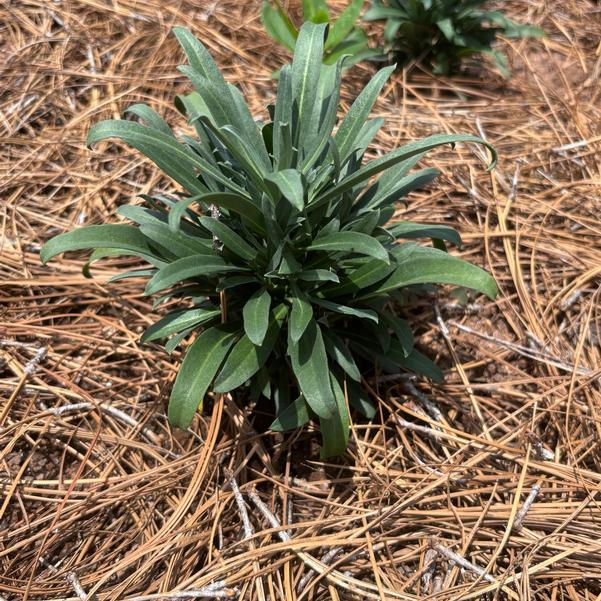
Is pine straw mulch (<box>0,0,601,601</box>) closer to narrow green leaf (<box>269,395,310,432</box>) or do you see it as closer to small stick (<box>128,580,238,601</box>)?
small stick (<box>128,580,238,601</box>)

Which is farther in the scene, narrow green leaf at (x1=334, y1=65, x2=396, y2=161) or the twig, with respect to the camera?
the twig

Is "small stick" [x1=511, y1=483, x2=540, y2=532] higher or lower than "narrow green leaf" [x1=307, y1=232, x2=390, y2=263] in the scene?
lower

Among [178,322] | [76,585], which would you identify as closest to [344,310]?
[178,322]

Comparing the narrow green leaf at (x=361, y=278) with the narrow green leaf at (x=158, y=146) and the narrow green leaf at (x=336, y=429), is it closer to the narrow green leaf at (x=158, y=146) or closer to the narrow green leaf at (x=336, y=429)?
the narrow green leaf at (x=336, y=429)

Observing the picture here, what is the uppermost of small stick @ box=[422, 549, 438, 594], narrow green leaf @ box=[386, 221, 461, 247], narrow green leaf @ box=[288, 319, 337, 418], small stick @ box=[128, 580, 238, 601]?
narrow green leaf @ box=[386, 221, 461, 247]

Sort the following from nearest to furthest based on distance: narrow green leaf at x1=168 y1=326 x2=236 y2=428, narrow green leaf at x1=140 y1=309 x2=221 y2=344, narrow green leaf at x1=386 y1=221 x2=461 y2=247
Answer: narrow green leaf at x1=168 y1=326 x2=236 y2=428 → narrow green leaf at x1=140 y1=309 x2=221 y2=344 → narrow green leaf at x1=386 y1=221 x2=461 y2=247

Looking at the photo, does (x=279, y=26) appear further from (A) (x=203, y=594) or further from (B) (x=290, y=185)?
(A) (x=203, y=594)

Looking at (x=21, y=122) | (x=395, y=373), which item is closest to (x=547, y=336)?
(x=395, y=373)

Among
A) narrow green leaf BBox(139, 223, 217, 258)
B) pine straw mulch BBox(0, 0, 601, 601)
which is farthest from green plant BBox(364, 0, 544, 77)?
narrow green leaf BBox(139, 223, 217, 258)

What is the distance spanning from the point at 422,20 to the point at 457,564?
95.2 inches

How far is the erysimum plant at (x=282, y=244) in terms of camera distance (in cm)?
148

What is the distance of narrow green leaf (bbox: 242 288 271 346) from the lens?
1.42 m

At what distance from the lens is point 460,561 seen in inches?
60.5

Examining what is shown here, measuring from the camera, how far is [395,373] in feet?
6.30
